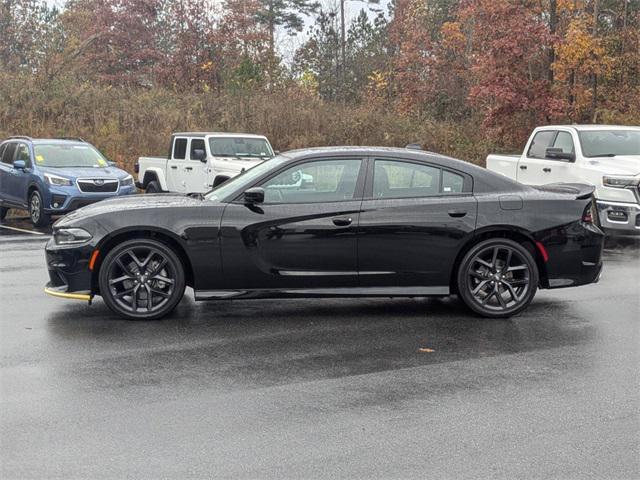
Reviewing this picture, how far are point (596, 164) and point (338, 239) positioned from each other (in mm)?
7761

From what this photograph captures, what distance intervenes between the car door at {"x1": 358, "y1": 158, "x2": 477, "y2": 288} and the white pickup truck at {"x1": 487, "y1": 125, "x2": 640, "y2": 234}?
592cm

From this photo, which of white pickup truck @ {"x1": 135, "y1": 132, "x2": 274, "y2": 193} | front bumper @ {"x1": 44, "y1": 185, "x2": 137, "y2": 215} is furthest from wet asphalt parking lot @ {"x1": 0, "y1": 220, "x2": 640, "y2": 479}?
white pickup truck @ {"x1": 135, "y1": 132, "x2": 274, "y2": 193}

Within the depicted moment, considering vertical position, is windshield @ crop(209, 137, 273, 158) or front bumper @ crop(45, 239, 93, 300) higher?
windshield @ crop(209, 137, 273, 158)

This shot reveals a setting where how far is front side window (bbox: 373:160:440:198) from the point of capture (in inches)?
340

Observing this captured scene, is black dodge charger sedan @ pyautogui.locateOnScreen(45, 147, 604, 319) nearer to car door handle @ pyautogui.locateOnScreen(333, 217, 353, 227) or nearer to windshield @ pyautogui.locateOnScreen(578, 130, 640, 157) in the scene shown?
car door handle @ pyautogui.locateOnScreen(333, 217, 353, 227)

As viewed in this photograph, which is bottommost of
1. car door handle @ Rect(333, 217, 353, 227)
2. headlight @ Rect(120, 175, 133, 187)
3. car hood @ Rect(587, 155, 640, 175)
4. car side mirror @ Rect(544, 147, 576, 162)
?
headlight @ Rect(120, 175, 133, 187)

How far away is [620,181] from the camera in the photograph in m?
14.2

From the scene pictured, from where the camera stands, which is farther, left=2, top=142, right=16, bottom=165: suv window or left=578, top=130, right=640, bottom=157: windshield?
left=2, top=142, right=16, bottom=165: suv window

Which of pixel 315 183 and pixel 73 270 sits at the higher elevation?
pixel 315 183

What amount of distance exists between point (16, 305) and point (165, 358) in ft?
9.11

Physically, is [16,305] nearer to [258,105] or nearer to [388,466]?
[388,466]

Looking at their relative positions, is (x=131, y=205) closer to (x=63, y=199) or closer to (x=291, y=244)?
(x=291, y=244)

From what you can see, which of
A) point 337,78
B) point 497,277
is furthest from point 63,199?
point 337,78

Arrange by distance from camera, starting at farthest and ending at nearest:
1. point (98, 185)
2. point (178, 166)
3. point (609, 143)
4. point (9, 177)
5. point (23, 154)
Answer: point (178, 166)
point (23, 154)
point (9, 177)
point (98, 185)
point (609, 143)
